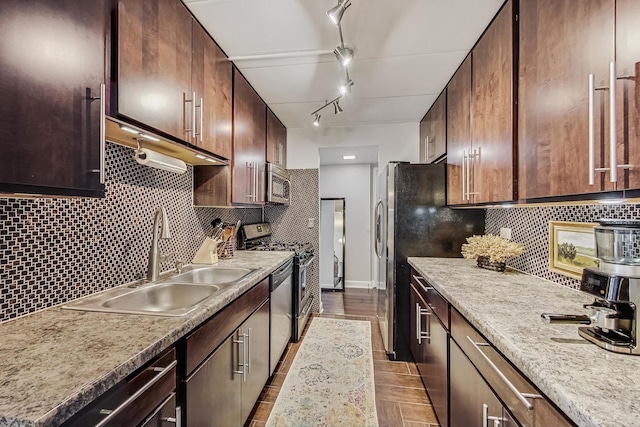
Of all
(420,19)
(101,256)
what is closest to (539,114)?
(420,19)

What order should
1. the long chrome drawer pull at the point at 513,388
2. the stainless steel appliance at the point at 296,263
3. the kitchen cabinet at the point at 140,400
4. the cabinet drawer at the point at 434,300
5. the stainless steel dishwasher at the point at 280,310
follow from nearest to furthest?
the kitchen cabinet at the point at 140,400 → the long chrome drawer pull at the point at 513,388 → the cabinet drawer at the point at 434,300 → the stainless steel dishwasher at the point at 280,310 → the stainless steel appliance at the point at 296,263

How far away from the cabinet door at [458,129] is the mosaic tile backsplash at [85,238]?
Result: 7.10 feet

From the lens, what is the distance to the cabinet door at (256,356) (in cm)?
171

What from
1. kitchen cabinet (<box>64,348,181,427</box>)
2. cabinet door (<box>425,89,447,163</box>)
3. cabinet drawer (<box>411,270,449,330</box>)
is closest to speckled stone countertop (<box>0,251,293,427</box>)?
kitchen cabinet (<box>64,348,181,427</box>)

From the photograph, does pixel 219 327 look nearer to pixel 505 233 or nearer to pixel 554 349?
pixel 554 349

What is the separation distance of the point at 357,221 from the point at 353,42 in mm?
3502

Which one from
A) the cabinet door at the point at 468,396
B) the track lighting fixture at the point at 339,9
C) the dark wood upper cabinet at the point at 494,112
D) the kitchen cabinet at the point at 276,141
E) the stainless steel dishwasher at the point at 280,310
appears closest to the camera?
the cabinet door at the point at 468,396

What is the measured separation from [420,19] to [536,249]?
1652 mm

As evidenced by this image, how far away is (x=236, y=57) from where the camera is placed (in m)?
2.11

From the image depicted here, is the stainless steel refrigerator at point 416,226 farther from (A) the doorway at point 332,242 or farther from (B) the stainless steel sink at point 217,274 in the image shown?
(A) the doorway at point 332,242

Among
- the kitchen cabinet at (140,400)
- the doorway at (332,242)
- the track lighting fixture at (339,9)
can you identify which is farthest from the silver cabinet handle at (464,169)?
the doorway at (332,242)

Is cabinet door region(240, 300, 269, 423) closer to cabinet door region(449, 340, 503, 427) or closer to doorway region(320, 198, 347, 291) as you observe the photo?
cabinet door region(449, 340, 503, 427)

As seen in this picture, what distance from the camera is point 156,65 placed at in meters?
1.34

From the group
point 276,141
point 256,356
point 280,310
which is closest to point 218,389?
point 256,356
